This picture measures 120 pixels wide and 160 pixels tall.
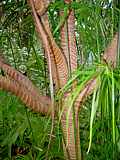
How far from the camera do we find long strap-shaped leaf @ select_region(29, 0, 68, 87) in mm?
819

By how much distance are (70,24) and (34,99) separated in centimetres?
20

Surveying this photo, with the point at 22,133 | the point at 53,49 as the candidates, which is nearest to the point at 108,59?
the point at 53,49

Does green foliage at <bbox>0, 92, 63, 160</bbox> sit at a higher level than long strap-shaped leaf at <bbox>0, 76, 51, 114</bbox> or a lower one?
lower

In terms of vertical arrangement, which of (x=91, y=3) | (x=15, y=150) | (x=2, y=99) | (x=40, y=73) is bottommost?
(x=15, y=150)

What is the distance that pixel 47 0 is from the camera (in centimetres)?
83

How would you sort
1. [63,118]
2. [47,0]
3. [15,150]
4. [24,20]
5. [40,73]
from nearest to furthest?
1. [47,0]
2. [63,118]
3. [24,20]
4. [40,73]
5. [15,150]

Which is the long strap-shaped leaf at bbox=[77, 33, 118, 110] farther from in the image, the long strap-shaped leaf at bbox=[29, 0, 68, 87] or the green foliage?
the green foliage

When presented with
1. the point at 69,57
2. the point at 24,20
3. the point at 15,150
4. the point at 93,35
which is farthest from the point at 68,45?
the point at 15,150

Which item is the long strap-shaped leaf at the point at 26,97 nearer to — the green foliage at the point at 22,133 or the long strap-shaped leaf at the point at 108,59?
the long strap-shaped leaf at the point at 108,59

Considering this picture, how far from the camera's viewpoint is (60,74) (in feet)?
3.01

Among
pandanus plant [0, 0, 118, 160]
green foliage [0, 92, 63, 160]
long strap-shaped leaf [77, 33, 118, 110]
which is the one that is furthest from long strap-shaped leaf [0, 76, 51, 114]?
green foliage [0, 92, 63, 160]

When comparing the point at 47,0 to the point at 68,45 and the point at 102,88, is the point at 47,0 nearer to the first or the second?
the point at 68,45

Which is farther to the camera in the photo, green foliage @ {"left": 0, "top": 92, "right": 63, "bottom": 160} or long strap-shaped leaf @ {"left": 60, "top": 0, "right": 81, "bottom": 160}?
green foliage @ {"left": 0, "top": 92, "right": 63, "bottom": 160}

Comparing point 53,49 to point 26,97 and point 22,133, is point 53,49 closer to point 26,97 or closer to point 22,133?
point 26,97
